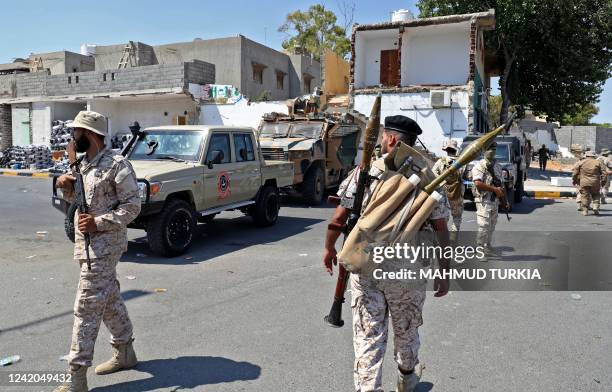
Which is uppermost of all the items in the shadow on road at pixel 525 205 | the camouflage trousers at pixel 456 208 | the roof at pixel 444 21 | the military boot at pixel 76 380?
the roof at pixel 444 21

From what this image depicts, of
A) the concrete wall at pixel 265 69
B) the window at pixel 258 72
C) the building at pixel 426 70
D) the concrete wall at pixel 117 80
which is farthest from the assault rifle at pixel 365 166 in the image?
the window at pixel 258 72

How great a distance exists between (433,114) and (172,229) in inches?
612

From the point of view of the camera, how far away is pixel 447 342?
4.09 meters

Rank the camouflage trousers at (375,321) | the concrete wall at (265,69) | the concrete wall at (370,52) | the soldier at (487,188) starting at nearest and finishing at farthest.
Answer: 1. the camouflage trousers at (375,321)
2. the soldier at (487,188)
3. the concrete wall at (370,52)
4. the concrete wall at (265,69)

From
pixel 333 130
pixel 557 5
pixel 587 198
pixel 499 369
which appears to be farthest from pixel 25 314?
pixel 557 5

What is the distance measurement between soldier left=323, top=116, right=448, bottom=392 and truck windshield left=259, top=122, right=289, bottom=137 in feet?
33.9

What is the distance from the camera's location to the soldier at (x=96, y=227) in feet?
10.2

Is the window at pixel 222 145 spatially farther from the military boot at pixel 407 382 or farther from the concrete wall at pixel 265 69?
the concrete wall at pixel 265 69

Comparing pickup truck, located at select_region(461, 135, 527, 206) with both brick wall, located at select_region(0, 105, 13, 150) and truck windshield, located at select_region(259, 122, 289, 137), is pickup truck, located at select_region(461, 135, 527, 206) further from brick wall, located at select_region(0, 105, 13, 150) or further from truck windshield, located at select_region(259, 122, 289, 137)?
brick wall, located at select_region(0, 105, 13, 150)

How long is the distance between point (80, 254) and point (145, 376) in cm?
91

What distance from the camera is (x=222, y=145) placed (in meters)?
8.09

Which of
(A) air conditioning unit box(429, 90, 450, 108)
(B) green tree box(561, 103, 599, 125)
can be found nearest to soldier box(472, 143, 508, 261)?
(A) air conditioning unit box(429, 90, 450, 108)

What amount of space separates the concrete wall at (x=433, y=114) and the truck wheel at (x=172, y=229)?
14.1m

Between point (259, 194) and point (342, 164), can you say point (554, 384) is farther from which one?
point (342, 164)
